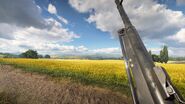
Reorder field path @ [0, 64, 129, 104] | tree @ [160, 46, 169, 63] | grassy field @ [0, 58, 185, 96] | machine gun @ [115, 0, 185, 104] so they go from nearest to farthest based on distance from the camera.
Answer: machine gun @ [115, 0, 185, 104], field path @ [0, 64, 129, 104], grassy field @ [0, 58, 185, 96], tree @ [160, 46, 169, 63]

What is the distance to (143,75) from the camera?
2.70 meters

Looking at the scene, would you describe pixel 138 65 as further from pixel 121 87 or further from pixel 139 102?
pixel 121 87

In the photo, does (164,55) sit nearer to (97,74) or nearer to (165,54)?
(165,54)

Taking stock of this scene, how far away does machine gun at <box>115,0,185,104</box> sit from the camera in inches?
89.5

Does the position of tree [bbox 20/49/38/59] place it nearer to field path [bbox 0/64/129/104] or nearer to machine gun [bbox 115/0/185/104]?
field path [bbox 0/64/129/104]

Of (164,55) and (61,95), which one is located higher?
(164,55)

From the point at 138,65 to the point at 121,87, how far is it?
23.3 ft

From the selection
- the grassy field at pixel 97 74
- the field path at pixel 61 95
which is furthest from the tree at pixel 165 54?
the field path at pixel 61 95

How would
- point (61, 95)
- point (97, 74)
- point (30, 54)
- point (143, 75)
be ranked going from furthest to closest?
point (30, 54) → point (97, 74) → point (61, 95) → point (143, 75)

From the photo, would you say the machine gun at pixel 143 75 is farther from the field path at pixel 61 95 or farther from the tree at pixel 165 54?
the tree at pixel 165 54

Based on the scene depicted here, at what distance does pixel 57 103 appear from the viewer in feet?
23.6

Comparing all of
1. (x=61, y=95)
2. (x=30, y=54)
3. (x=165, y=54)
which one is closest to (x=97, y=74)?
(x=61, y=95)

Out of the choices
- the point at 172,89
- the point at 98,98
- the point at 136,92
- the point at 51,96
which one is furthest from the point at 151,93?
the point at 51,96

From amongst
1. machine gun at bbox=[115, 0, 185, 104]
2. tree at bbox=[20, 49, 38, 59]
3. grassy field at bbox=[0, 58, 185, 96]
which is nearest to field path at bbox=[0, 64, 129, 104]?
grassy field at bbox=[0, 58, 185, 96]
